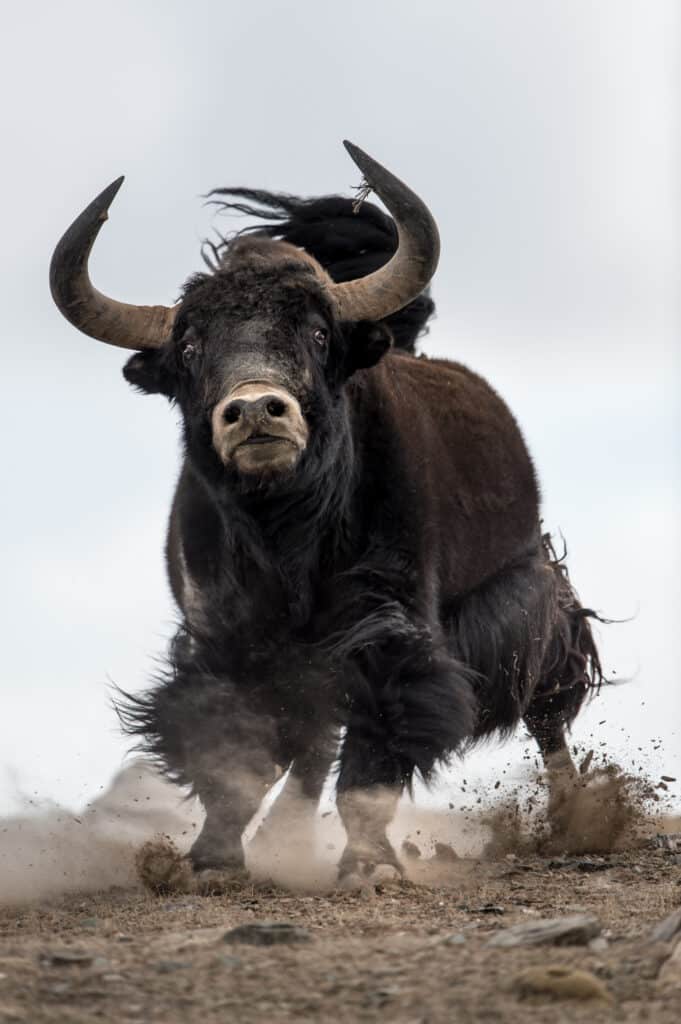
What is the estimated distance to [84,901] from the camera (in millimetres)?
7727

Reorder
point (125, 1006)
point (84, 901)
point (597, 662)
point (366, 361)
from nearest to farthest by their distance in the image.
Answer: point (125, 1006)
point (84, 901)
point (366, 361)
point (597, 662)

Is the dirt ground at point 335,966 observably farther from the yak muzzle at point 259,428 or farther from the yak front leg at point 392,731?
the yak muzzle at point 259,428

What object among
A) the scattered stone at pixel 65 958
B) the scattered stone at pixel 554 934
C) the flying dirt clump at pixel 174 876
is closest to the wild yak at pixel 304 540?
the flying dirt clump at pixel 174 876

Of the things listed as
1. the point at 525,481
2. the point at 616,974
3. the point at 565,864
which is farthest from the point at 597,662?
the point at 616,974

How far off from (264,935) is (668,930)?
1203mm

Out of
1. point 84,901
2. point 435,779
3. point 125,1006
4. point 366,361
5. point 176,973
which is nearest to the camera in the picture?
point 125,1006

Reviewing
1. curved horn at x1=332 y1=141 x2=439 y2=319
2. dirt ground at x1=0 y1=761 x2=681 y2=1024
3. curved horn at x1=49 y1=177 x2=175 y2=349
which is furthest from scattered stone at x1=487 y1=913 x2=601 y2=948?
curved horn at x1=49 y1=177 x2=175 y2=349

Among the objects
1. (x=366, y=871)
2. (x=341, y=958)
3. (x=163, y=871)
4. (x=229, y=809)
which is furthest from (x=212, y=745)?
(x=341, y=958)

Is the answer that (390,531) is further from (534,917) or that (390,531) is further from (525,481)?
(534,917)

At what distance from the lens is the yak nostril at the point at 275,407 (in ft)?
25.1

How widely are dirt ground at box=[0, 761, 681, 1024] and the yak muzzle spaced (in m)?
1.80

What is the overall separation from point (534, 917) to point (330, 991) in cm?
179

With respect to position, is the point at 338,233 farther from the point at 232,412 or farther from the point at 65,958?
the point at 65,958

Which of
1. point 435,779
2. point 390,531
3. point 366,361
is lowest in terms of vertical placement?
point 435,779
